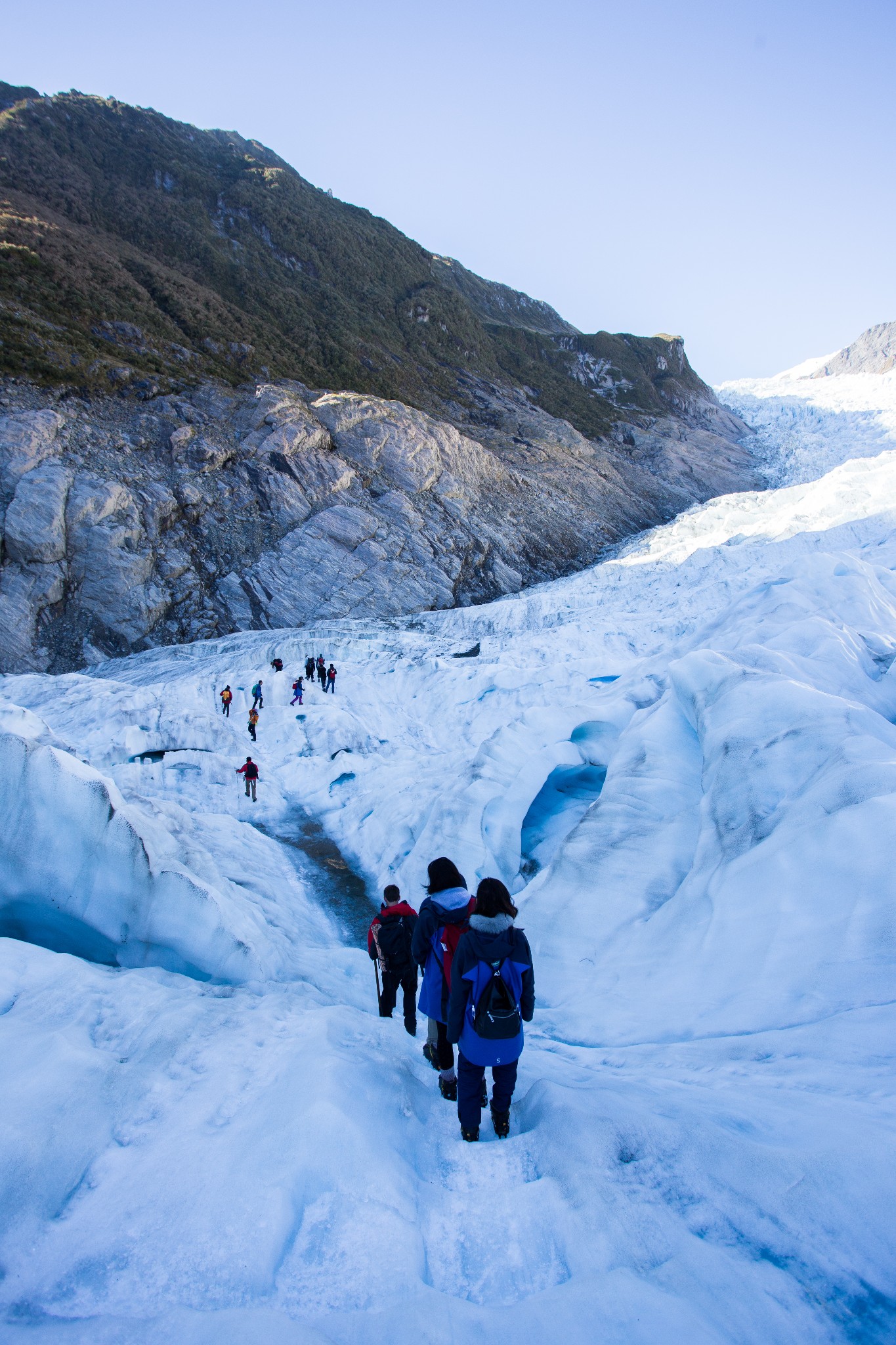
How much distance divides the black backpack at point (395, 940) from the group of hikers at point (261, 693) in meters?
7.24

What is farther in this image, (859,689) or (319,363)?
(319,363)

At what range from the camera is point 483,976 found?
306cm

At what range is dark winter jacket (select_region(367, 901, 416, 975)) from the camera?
4.46 metres

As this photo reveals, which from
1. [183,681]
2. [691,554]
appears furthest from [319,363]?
[183,681]

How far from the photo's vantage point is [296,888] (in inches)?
321

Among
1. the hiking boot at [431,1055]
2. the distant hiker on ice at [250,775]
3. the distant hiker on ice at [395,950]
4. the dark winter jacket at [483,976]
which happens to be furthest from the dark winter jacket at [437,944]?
the distant hiker on ice at [250,775]

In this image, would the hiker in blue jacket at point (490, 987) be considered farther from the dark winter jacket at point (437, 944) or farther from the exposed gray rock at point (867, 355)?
the exposed gray rock at point (867, 355)

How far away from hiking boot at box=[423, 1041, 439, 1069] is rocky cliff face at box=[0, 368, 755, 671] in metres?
21.2

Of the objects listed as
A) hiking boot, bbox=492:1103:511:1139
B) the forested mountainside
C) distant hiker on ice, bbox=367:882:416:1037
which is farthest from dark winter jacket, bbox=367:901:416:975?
the forested mountainside

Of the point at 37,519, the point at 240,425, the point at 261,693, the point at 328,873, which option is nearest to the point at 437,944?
the point at 328,873

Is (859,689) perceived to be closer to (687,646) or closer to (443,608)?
(687,646)

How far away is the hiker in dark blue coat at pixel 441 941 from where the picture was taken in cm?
361

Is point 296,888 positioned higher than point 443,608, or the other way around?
point 443,608

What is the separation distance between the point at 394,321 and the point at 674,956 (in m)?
45.2
